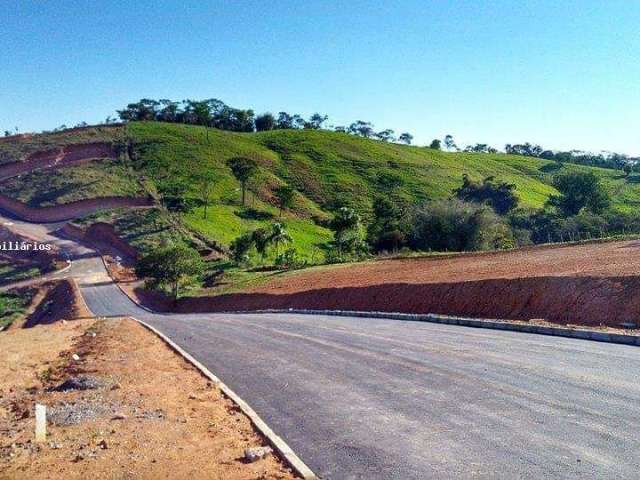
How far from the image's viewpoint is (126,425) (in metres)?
8.91

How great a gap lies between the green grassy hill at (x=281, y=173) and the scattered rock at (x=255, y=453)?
55.8m

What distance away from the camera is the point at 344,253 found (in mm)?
58125

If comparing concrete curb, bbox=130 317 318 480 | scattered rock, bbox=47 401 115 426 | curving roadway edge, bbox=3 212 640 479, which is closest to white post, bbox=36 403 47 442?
scattered rock, bbox=47 401 115 426

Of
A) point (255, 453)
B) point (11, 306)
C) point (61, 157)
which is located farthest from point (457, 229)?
point (61, 157)

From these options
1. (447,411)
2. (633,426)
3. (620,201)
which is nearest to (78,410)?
(447,411)

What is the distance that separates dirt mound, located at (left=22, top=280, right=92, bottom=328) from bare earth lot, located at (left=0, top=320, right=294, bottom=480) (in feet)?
101

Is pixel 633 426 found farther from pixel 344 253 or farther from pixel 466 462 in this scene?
pixel 344 253

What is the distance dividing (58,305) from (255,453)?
48.1 m

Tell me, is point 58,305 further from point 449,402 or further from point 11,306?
point 449,402

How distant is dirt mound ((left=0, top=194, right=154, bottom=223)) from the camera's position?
82375 mm

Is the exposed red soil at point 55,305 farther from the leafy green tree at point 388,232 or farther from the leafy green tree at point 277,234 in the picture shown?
the leafy green tree at point 388,232

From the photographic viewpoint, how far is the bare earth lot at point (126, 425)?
713cm

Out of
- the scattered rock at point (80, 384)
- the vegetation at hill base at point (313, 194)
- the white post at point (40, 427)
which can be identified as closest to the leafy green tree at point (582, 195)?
the vegetation at hill base at point (313, 194)

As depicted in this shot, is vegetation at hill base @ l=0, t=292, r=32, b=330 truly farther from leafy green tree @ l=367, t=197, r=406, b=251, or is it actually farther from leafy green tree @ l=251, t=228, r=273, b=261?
leafy green tree @ l=367, t=197, r=406, b=251
